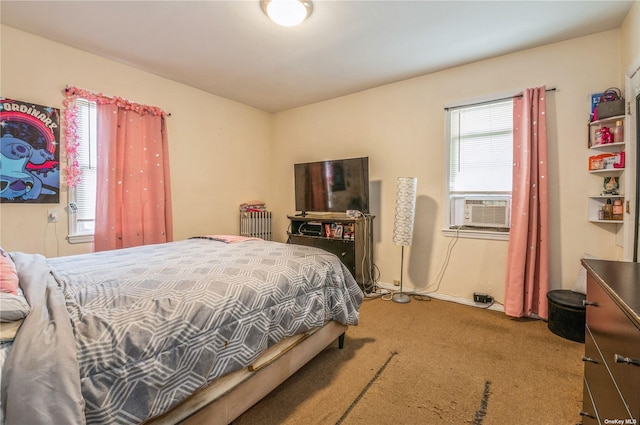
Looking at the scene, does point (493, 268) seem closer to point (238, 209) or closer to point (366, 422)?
point (366, 422)

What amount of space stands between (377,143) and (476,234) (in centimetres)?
162

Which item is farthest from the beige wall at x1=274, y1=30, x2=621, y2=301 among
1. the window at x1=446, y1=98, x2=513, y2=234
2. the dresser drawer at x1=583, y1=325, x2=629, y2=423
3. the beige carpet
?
the dresser drawer at x1=583, y1=325, x2=629, y2=423

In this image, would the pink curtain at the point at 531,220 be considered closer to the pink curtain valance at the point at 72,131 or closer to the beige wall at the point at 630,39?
the beige wall at the point at 630,39

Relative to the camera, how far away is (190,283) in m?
1.34

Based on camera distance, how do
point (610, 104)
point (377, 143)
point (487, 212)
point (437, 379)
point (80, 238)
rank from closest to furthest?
point (437, 379) → point (610, 104) → point (80, 238) → point (487, 212) → point (377, 143)

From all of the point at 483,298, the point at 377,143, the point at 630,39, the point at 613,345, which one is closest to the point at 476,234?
the point at 483,298

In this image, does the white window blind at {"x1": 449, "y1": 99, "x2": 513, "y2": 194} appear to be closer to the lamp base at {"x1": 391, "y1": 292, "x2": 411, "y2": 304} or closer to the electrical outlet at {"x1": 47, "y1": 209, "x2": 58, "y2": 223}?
the lamp base at {"x1": 391, "y1": 292, "x2": 411, "y2": 304}

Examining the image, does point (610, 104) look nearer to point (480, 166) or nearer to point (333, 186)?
point (480, 166)

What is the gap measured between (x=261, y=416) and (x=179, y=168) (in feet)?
9.82

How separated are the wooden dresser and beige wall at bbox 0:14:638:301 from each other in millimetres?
1915

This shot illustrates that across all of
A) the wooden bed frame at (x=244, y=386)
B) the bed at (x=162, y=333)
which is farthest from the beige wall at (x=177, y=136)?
the wooden bed frame at (x=244, y=386)

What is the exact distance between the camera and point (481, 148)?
309 centimetres

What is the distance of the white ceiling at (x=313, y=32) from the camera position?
2.15m

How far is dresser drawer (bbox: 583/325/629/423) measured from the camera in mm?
845
